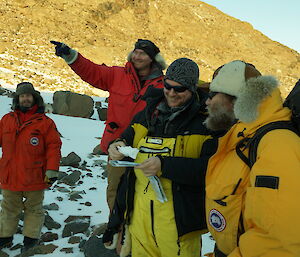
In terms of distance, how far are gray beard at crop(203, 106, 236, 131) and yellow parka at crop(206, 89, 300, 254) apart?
0.22m

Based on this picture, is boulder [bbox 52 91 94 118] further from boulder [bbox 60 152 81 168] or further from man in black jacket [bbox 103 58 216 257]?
man in black jacket [bbox 103 58 216 257]

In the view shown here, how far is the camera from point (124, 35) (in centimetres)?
4703

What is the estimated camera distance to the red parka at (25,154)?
3.54m

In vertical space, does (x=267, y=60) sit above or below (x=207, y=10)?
below

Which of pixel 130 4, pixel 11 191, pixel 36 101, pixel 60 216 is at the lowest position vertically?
pixel 60 216

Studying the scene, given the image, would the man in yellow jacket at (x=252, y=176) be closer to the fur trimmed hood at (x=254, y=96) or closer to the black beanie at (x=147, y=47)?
the fur trimmed hood at (x=254, y=96)

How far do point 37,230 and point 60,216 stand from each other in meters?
0.91

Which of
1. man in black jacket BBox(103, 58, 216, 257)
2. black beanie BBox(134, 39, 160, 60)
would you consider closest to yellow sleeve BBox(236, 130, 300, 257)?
man in black jacket BBox(103, 58, 216, 257)

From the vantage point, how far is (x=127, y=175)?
2361 millimetres

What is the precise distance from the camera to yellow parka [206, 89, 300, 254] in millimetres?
1221

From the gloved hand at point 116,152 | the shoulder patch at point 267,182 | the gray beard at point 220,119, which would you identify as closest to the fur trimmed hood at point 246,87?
the gray beard at point 220,119

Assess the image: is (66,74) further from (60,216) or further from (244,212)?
(244,212)

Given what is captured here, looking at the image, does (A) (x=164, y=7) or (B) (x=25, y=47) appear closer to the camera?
(B) (x=25, y=47)

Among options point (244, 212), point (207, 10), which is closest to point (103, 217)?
point (244, 212)
